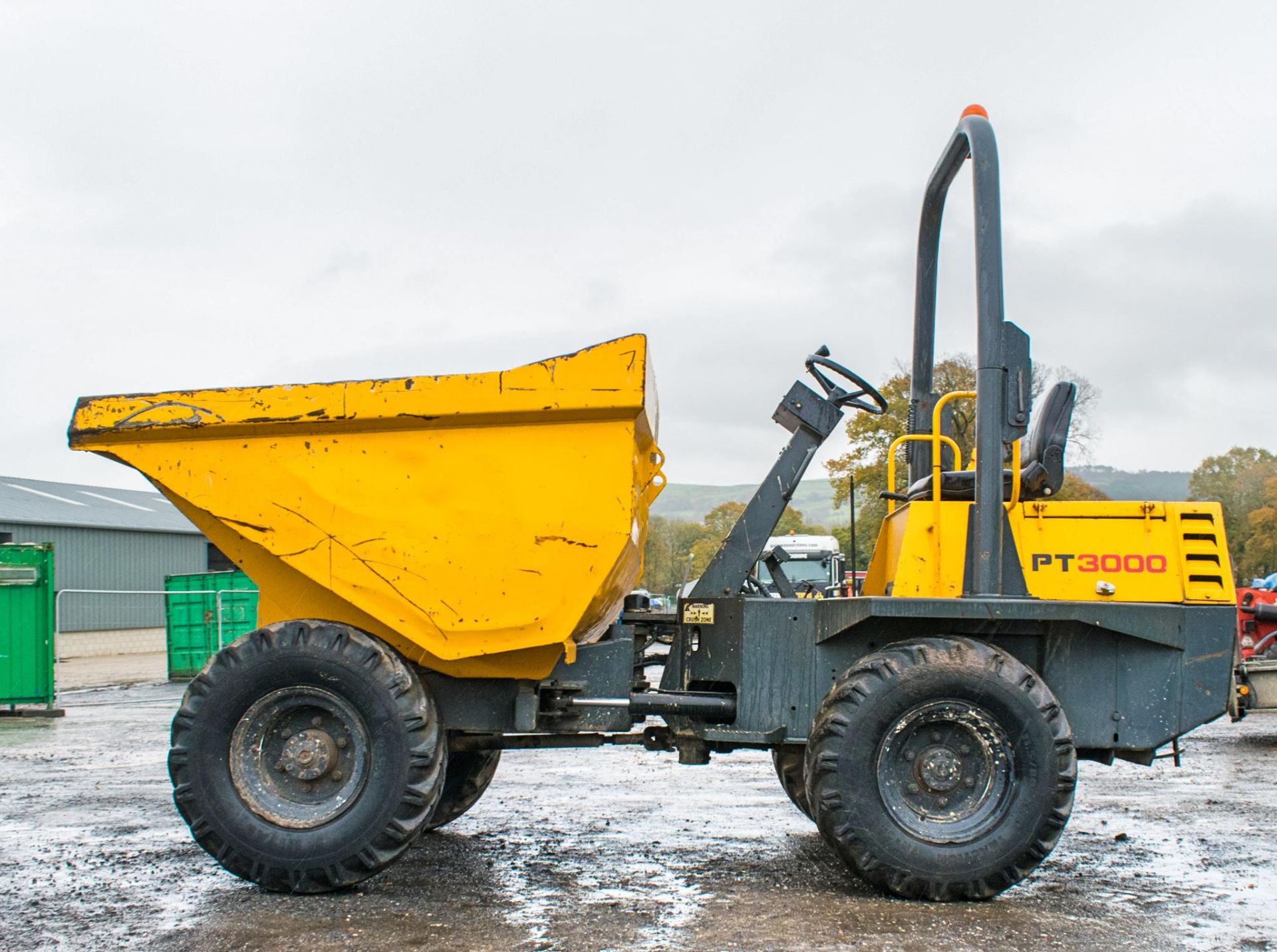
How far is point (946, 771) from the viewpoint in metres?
5.14

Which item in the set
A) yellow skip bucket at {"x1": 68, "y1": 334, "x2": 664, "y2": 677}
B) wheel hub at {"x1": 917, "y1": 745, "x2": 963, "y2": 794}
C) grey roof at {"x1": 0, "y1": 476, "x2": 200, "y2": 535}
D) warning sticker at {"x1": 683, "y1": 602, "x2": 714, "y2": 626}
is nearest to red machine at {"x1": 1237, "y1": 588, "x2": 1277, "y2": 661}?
wheel hub at {"x1": 917, "y1": 745, "x2": 963, "y2": 794}

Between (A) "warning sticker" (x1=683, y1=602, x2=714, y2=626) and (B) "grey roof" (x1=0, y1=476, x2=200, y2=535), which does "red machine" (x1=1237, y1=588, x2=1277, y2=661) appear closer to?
(A) "warning sticker" (x1=683, y1=602, x2=714, y2=626)

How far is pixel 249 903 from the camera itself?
16.3 ft

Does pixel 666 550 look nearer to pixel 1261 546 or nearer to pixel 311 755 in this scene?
pixel 1261 546

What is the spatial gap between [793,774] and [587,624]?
1.62 m

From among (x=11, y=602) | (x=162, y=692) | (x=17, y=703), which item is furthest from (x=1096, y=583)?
(x=162, y=692)

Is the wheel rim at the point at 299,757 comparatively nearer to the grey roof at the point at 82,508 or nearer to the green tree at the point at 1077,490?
the grey roof at the point at 82,508

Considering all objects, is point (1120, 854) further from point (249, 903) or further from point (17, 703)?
point (17, 703)

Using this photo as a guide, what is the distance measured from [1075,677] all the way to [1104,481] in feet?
664

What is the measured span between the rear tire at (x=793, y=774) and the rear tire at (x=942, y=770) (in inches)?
43.6

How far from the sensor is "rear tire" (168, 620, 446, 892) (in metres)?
5.09

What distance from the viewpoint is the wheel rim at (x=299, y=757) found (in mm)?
5215

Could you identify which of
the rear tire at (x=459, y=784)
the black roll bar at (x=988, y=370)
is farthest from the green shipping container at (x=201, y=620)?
the black roll bar at (x=988, y=370)

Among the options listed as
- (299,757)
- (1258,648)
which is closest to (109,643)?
(1258,648)
